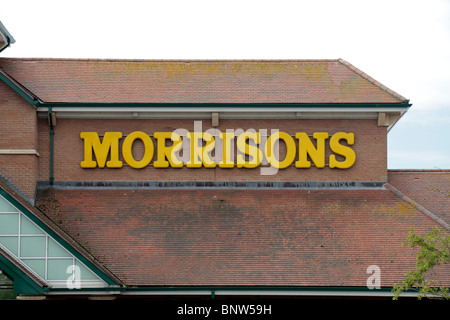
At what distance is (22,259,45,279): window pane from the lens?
2369 centimetres

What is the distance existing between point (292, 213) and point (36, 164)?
935 cm

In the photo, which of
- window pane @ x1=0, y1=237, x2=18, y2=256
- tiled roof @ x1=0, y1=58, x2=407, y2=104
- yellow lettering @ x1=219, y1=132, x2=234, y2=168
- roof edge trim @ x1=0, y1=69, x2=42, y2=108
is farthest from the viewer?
tiled roof @ x1=0, y1=58, x2=407, y2=104

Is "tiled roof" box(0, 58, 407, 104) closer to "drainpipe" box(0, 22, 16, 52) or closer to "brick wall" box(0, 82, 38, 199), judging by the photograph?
"drainpipe" box(0, 22, 16, 52)

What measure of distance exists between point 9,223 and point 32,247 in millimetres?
1031

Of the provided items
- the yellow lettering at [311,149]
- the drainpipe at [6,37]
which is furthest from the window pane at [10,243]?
the yellow lettering at [311,149]

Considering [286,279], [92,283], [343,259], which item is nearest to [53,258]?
[92,283]

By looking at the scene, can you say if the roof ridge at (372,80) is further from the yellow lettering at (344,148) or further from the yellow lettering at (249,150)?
the yellow lettering at (249,150)

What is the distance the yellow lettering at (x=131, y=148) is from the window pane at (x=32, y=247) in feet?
17.6

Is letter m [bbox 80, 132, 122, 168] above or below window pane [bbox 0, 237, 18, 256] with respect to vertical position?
above

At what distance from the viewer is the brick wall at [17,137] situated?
2719cm

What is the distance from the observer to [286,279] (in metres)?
24.2

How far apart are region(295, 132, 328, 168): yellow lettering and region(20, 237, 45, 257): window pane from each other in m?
9.81

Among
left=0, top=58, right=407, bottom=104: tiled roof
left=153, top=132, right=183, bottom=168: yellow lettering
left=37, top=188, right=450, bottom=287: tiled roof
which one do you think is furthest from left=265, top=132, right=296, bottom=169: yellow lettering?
left=153, top=132, right=183, bottom=168: yellow lettering
